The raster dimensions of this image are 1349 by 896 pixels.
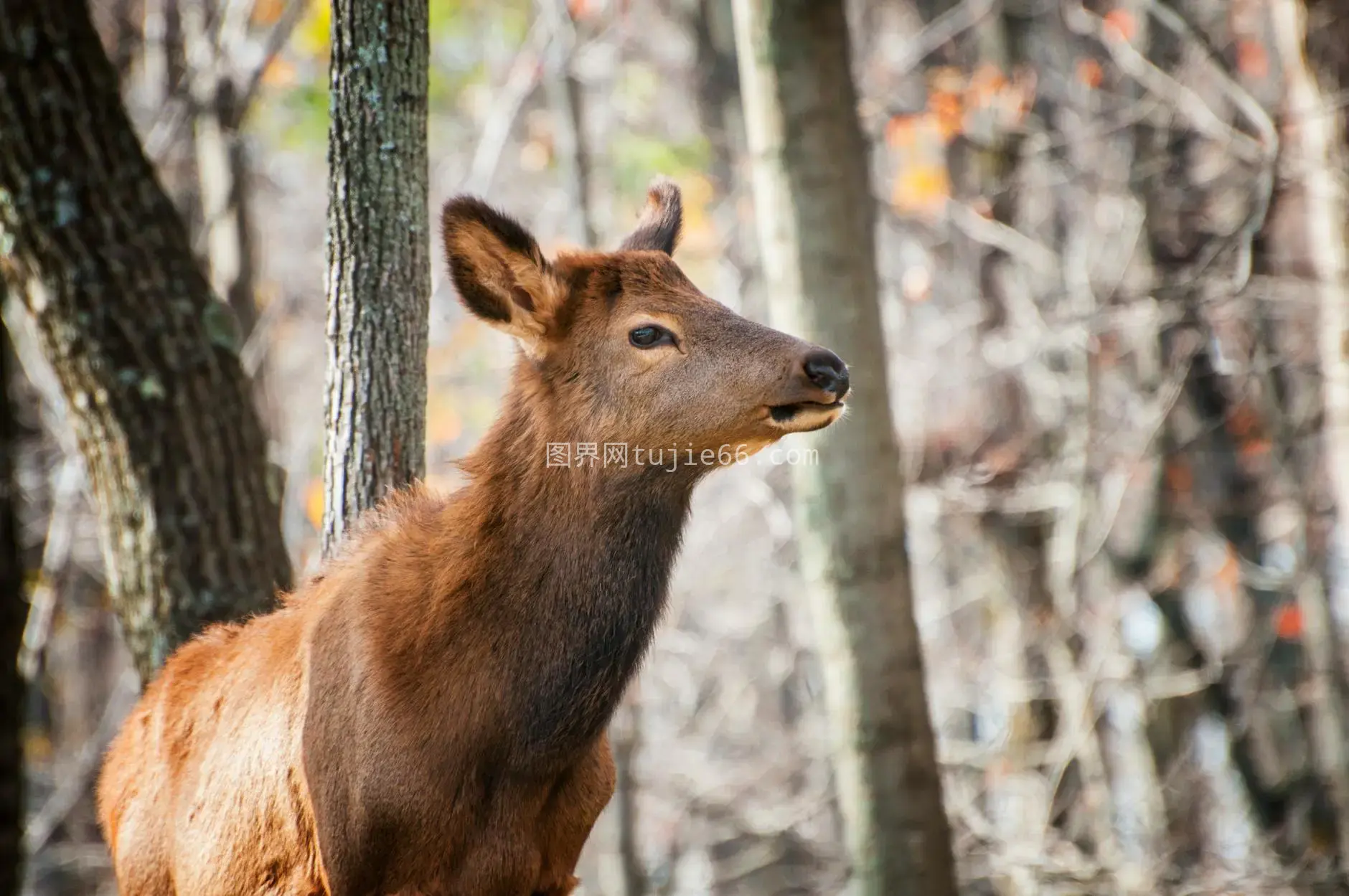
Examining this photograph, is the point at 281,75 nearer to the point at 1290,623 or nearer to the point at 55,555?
the point at 55,555

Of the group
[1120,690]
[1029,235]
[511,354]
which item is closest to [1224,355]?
[1029,235]

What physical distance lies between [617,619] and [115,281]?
108 inches

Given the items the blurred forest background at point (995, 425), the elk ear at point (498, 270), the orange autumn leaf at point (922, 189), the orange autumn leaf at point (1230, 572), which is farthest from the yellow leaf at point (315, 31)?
the orange autumn leaf at point (1230, 572)

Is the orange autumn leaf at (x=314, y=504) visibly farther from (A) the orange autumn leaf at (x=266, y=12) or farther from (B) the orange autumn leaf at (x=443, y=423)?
(A) the orange autumn leaf at (x=266, y=12)

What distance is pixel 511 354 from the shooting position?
4273mm

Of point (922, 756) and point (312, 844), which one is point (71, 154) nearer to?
point (312, 844)

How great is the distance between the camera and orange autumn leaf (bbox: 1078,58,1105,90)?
1086cm

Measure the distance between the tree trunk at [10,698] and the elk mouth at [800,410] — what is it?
4605 mm

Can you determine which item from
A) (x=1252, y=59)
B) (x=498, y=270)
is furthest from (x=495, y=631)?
(x=1252, y=59)

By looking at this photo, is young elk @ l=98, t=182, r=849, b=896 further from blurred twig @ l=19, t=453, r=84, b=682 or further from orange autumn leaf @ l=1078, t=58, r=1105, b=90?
orange autumn leaf @ l=1078, t=58, r=1105, b=90

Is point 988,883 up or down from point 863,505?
down

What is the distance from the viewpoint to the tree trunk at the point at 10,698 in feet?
20.9

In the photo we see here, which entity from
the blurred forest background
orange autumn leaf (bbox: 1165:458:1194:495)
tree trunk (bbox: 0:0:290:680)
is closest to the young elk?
tree trunk (bbox: 0:0:290:680)

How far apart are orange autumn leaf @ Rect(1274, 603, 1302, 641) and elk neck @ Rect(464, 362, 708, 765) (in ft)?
35.9
